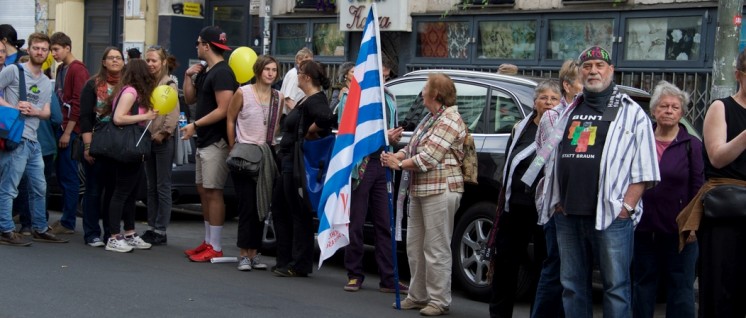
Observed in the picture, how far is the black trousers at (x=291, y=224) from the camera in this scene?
9023 millimetres

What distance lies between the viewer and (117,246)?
32.6 ft

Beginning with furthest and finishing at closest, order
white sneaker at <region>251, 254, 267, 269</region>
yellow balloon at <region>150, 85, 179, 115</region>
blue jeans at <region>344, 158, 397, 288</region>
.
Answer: yellow balloon at <region>150, 85, 179, 115</region>, white sneaker at <region>251, 254, 267, 269</region>, blue jeans at <region>344, 158, 397, 288</region>

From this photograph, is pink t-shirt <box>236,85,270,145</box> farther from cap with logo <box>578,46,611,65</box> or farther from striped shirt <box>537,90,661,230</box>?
striped shirt <box>537,90,661,230</box>

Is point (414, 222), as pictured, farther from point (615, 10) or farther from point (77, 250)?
point (615, 10)

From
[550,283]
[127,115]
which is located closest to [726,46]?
[550,283]

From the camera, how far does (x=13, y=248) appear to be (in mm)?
9758

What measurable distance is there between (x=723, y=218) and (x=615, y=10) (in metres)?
8.76

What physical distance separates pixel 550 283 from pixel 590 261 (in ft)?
1.87

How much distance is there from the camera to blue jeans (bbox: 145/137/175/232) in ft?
34.9

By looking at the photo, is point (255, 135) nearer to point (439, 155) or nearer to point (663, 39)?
point (439, 155)

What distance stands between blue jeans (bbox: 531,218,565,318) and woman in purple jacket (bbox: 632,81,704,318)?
19.5 inches

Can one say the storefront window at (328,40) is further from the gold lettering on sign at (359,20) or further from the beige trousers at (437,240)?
Answer: the beige trousers at (437,240)

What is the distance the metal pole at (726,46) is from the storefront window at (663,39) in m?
3.66

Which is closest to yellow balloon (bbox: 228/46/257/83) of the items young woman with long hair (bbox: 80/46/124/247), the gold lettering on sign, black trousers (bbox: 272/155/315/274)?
young woman with long hair (bbox: 80/46/124/247)
